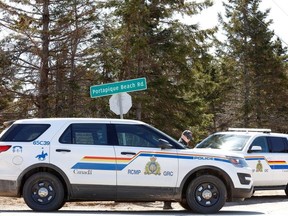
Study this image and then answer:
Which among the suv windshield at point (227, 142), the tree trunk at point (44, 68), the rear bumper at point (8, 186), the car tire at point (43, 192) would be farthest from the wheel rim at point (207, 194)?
the tree trunk at point (44, 68)

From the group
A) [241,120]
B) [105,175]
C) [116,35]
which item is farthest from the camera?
[241,120]

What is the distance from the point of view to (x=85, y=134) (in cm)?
1019

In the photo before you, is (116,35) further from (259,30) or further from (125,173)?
(259,30)

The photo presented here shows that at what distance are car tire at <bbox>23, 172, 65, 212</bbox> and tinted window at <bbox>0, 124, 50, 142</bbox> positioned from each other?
76 centimetres

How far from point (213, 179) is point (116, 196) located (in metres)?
1.97

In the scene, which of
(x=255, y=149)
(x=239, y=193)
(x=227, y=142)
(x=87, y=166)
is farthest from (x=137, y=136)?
(x=255, y=149)

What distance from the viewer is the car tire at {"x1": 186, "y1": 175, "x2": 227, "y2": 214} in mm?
10141

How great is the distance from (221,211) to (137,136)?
8.45 ft

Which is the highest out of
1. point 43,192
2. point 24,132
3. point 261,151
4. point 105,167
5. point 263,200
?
point 24,132

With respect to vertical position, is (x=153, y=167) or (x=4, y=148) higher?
(x=4, y=148)

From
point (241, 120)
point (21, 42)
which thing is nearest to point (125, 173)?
point (21, 42)

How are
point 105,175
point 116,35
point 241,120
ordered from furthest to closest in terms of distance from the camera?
point 241,120 → point 116,35 → point 105,175

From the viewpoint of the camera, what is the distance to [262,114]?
3594 cm

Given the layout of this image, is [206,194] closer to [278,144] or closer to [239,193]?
[239,193]
